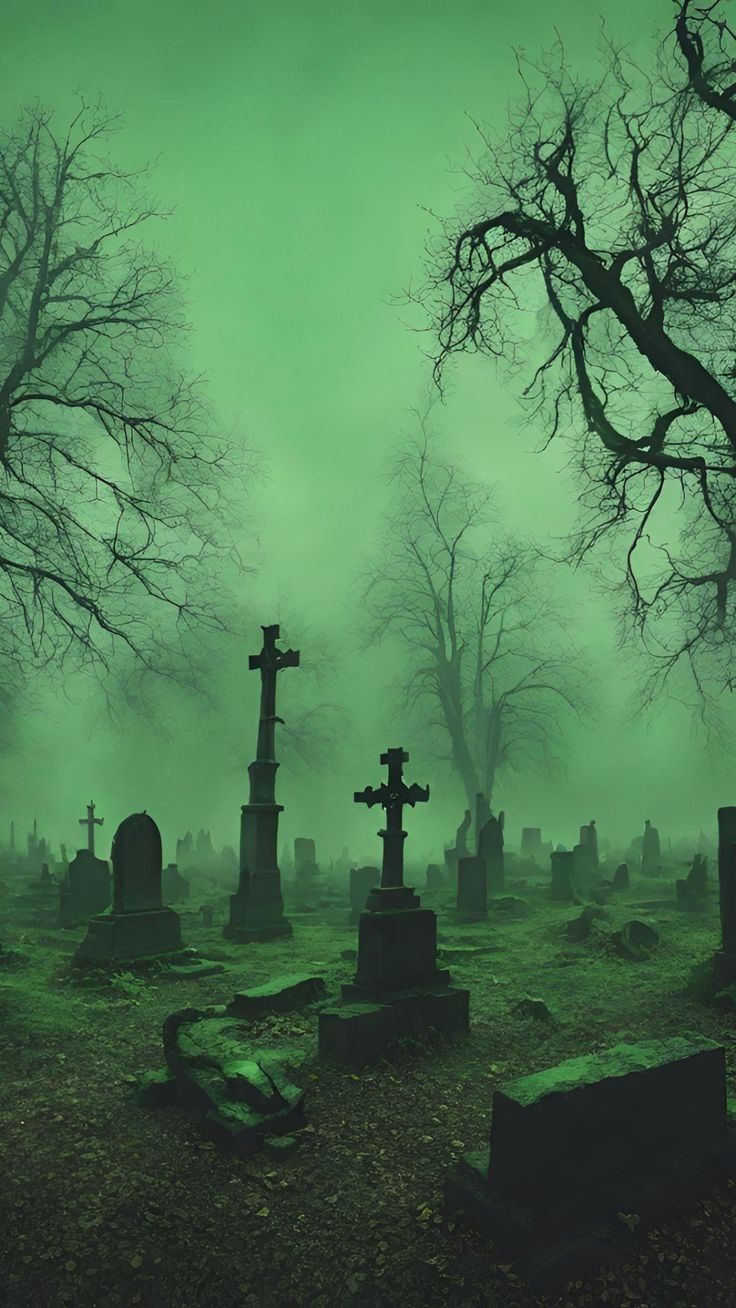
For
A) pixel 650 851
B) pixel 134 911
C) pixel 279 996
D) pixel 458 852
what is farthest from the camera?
pixel 650 851

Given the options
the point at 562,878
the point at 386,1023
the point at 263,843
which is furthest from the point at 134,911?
the point at 562,878

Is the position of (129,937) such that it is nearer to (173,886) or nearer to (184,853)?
(173,886)

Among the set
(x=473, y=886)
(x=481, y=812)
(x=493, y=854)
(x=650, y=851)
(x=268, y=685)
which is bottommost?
(x=473, y=886)

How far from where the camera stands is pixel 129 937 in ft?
33.6

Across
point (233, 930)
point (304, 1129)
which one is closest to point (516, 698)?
point (233, 930)

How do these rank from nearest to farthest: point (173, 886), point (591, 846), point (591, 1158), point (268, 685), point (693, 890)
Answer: point (591, 1158) → point (268, 685) → point (693, 890) → point (173, 886) → point (591, 846)

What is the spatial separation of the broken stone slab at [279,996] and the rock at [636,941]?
182 inches

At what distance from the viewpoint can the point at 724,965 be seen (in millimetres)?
7785

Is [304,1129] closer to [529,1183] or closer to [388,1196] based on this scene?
[388,1196]

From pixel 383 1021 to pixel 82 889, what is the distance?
10.4 m

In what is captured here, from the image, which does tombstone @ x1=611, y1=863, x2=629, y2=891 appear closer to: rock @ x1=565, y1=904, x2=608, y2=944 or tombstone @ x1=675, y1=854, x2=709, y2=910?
tombstone @ x1=675, y1=854, x2=709, y2=910

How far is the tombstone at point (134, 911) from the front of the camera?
33.3ft

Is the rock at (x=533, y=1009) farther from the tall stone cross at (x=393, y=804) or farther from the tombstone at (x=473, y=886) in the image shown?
the tombstone at (x=473, y=886)

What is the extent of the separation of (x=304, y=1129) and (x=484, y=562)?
79.7ft
